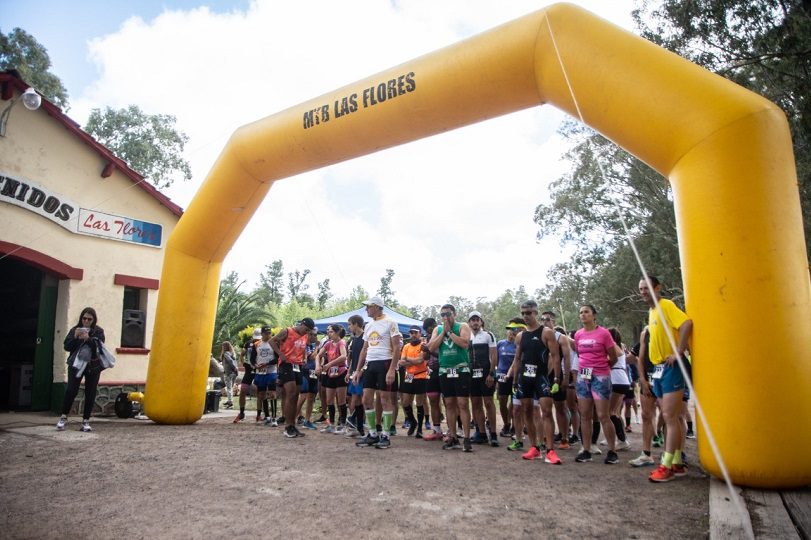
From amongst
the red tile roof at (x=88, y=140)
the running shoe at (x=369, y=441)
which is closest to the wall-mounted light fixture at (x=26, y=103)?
the red tile roof at (x=88, y=140)

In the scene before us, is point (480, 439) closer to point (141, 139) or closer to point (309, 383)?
point (309, 383)

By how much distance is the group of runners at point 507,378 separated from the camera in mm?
5234

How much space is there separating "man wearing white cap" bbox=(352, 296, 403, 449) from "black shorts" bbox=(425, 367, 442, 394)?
108cm

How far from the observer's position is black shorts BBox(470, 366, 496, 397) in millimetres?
7781

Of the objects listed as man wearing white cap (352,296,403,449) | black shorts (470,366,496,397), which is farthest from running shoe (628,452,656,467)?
man wearing white cap (352,296,403,449)

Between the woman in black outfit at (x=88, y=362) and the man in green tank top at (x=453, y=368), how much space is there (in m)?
5.16

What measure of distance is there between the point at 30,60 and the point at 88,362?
99.9 feet

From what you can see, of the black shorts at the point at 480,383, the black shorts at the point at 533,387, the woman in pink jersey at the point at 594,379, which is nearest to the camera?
the woman in pink jersey at the point at 594,379

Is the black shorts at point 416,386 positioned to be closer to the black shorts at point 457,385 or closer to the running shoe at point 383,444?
the running shoe at point 383,444

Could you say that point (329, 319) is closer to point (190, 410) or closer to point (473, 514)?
point (190, 410)

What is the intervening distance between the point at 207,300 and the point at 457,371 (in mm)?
4906

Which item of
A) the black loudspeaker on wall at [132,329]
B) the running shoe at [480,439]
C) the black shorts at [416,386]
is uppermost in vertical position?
the black loudspeaker on wall at [132,329]

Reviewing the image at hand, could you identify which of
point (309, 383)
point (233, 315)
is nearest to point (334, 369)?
point (309, 383)

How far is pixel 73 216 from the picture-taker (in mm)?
10039
